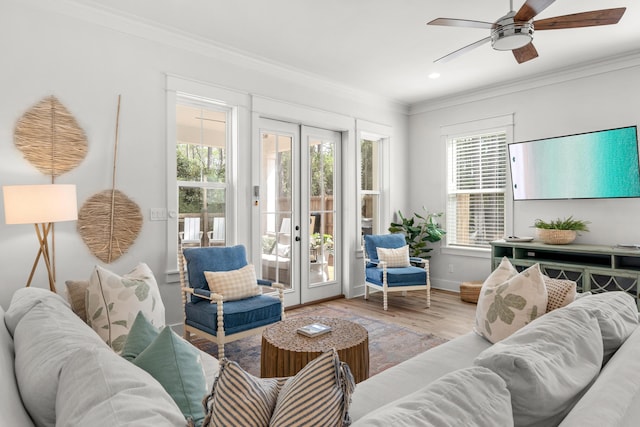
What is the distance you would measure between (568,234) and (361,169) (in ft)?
8.63

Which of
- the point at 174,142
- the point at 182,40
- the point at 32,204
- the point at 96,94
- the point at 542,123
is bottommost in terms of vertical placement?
the point at 32,204

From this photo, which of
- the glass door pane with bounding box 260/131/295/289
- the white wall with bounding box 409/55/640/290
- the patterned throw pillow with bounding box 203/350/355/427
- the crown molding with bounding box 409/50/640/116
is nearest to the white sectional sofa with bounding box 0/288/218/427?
the patterned throw pillow with bounding box 203/350/355/427

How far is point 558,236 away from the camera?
4297mm

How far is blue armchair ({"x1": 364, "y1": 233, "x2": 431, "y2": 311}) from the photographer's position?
15.0 ft

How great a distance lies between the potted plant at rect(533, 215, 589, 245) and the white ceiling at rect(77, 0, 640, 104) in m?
1.80

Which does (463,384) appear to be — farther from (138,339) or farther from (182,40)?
Result: (182,40)

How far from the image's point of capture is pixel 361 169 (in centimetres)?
553

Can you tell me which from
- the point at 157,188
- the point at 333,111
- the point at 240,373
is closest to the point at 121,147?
the point at 157,188

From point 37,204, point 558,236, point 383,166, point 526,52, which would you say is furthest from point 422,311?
point 37,204

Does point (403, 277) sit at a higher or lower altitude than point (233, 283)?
lower

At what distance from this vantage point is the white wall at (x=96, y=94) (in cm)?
277

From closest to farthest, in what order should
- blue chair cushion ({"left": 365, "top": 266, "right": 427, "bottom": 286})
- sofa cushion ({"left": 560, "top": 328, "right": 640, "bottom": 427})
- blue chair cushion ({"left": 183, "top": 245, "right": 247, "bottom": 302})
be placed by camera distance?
sofa cushion ({"left": 560, "top": 328, "right": 640, "bottom": 427}) < blue chair cushion ({"left": 183, "top": 245, "right": 247, "bottom": 302}) < blue chair cushion ({"left": 365, "top": 266, "right": 427, "bottom": 286})

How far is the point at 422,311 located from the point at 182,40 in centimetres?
380

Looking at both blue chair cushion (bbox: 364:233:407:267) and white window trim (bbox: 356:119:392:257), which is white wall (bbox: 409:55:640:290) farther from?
blue chair cushion (bbox: 364:233:407:267)
